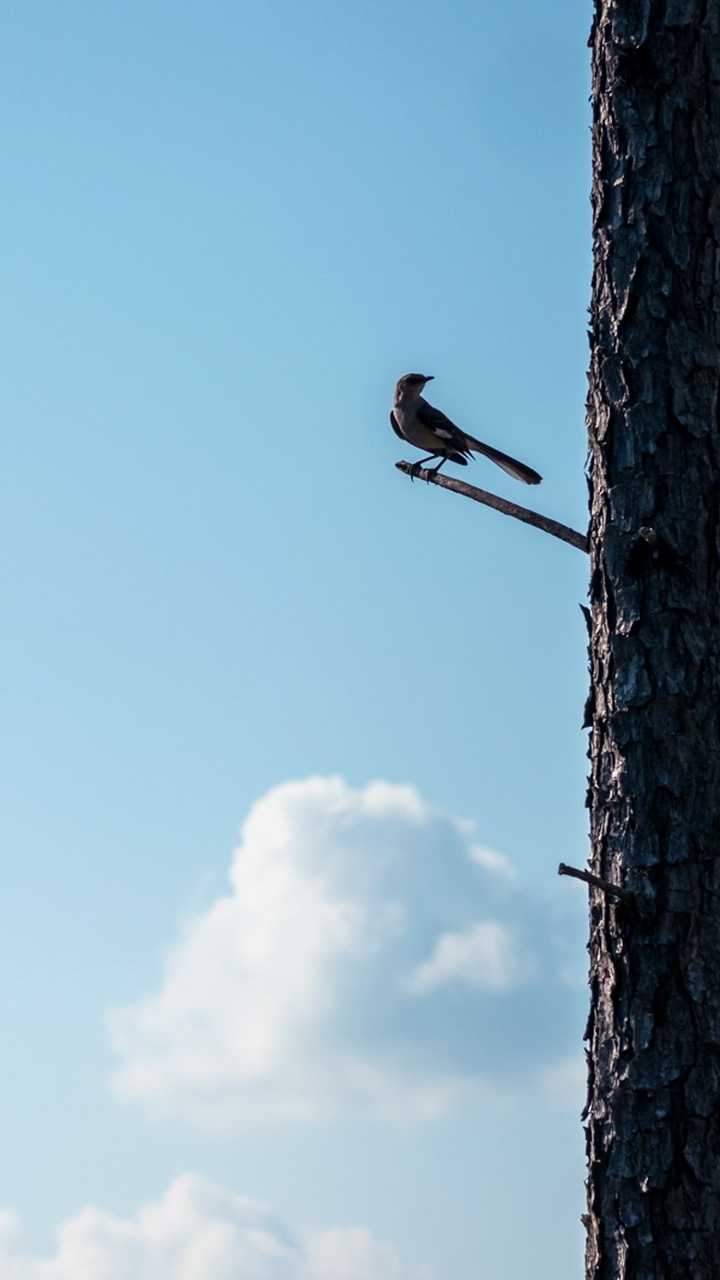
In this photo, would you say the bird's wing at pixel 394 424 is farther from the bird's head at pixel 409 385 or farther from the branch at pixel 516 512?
the branch at pixel 516 512

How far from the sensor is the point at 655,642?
19.3 feet

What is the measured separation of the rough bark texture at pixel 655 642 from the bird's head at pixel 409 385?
26.3 feet

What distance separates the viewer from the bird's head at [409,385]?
48.3 ft

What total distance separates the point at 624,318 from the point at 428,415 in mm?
7945

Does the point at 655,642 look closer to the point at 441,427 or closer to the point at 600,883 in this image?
the point at 600,883

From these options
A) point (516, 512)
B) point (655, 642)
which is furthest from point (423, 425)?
point (655, 642)

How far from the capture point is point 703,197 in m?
6.25

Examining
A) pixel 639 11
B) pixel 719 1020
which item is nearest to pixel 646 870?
pixel 719 1020

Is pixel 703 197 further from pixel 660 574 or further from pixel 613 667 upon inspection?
pixel 613 667

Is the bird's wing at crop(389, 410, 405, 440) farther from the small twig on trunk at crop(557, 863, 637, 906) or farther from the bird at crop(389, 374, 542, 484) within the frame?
the small twig on trunk at crop(557, 863, 637, 906)

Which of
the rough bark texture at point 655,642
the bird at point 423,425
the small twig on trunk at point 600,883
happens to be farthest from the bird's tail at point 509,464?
the small twig on trunk at point 600,883

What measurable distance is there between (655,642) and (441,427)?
8.05 meters

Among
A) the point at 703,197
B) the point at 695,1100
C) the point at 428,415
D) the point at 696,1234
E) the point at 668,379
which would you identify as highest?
the point at 428,415

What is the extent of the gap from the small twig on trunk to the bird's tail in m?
4.54
